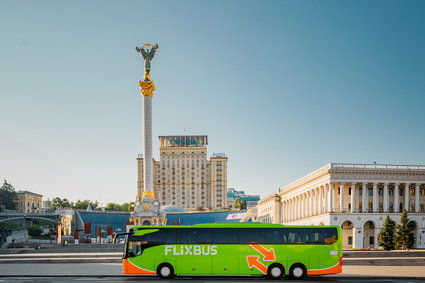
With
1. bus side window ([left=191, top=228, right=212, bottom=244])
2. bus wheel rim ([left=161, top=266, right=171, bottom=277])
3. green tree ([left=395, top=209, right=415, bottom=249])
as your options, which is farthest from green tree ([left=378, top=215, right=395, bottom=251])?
bus wheel rim ([left=161, top=266, right=171, bottom=277])

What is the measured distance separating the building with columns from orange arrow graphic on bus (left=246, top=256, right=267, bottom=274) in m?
52.2

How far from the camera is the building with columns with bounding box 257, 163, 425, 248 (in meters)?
77.6

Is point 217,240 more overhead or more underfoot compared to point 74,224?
more overhead

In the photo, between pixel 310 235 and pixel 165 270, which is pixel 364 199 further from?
pixel 165 270

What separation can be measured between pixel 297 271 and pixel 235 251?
404 centimetres

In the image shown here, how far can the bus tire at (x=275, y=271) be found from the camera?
92.7 ft

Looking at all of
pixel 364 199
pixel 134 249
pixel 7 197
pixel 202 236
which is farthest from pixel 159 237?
pixel 7 197

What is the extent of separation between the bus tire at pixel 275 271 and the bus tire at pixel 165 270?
240 inches

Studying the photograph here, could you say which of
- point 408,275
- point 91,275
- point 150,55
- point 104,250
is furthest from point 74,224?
point 408,275

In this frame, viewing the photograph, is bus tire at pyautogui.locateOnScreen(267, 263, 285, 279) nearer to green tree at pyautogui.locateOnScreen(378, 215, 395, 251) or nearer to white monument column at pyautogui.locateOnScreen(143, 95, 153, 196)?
green tree at pyautogui.locateOnScreen(378, 215, 395, 251)

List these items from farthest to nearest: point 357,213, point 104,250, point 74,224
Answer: point 74,224 < point 357,213 < point 104,250

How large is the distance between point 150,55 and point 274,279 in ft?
245

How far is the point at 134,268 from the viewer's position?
28547mm

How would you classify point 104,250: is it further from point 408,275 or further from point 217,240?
point 408,275
